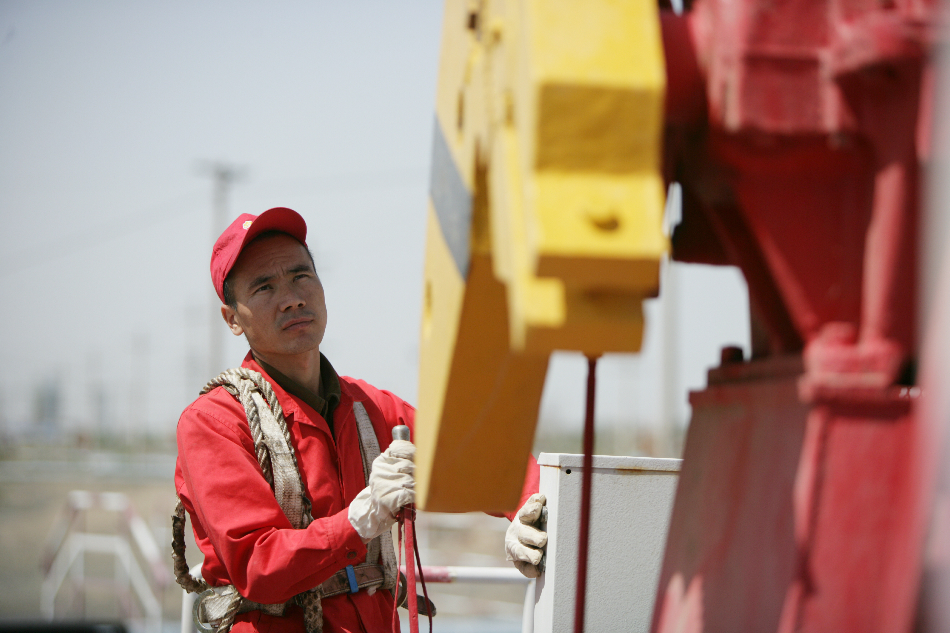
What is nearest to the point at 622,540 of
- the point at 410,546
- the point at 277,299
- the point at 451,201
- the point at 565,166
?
Answer: the point at 410,546

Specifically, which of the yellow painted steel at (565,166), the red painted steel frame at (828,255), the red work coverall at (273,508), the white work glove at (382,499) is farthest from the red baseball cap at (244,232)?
the red painted steel frame at (828,255)

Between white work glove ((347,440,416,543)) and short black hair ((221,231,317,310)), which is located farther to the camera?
short black hair ((221,231,317,310))

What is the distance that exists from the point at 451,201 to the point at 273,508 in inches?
46.0

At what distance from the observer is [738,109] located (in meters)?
1.05

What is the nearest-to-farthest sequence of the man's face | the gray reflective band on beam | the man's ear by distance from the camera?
the gray reflective band on beam, the man's face, the man's ear

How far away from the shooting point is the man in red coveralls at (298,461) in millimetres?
2072

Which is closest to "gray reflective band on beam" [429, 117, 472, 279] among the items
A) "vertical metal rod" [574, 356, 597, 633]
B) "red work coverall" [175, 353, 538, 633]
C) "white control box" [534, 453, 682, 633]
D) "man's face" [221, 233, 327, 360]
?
"vertical metal rod" [574, 356, 597, 633]

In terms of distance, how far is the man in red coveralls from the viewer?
6.80 ft

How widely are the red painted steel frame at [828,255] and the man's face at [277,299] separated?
1.65 metres

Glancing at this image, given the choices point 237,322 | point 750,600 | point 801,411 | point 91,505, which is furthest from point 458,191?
point 91,505

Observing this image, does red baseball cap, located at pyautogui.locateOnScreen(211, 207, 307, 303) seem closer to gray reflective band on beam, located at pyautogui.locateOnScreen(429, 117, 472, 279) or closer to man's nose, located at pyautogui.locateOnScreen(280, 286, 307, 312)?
man's nose, located at pyautogui.locateOnScreen(280, 286, 307, 312)

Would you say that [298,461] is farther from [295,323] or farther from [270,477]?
[295,323]

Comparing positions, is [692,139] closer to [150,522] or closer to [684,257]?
[684,257]

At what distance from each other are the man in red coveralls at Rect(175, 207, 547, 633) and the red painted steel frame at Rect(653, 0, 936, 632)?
1.15 meters
